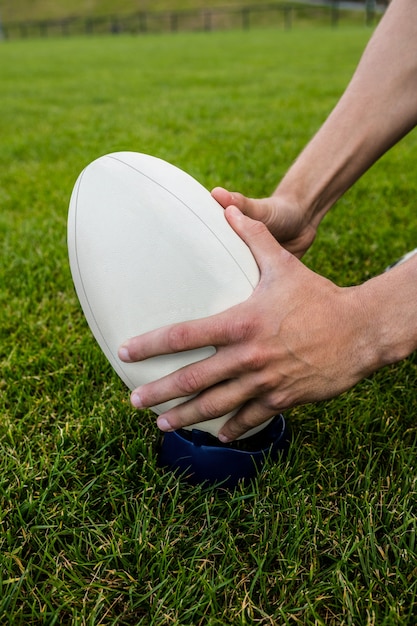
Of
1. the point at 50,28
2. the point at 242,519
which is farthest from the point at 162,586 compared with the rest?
the point at 50,28

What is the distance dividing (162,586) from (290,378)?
0.50m

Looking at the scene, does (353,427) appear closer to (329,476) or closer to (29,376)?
(329,476)

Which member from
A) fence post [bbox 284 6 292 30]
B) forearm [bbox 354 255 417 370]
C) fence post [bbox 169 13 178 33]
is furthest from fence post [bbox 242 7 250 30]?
forearm [bbox 354 255 417 370]

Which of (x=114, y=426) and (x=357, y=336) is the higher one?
(x=357, y=336)

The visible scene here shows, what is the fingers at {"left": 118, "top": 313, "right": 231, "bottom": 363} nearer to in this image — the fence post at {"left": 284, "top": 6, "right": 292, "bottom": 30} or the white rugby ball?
the white rugby ball

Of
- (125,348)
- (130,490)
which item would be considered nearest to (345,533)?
(130,490)

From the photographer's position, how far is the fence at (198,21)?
40.8 metres

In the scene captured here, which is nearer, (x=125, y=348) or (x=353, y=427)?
(x=125, y=348)

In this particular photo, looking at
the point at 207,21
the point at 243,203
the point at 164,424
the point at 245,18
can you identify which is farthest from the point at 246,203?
the point at 245,18

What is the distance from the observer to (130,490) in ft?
4.70

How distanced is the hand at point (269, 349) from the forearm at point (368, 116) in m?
0.67

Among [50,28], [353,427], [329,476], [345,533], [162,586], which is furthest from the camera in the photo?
[50,28]

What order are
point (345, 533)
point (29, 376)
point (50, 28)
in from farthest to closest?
point (50, 28)
point (29, 376)
point (345, 533)

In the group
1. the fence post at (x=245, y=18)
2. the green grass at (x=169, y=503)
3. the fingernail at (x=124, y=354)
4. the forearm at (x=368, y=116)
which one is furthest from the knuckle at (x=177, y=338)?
the fence post at (x=245, y=18)
